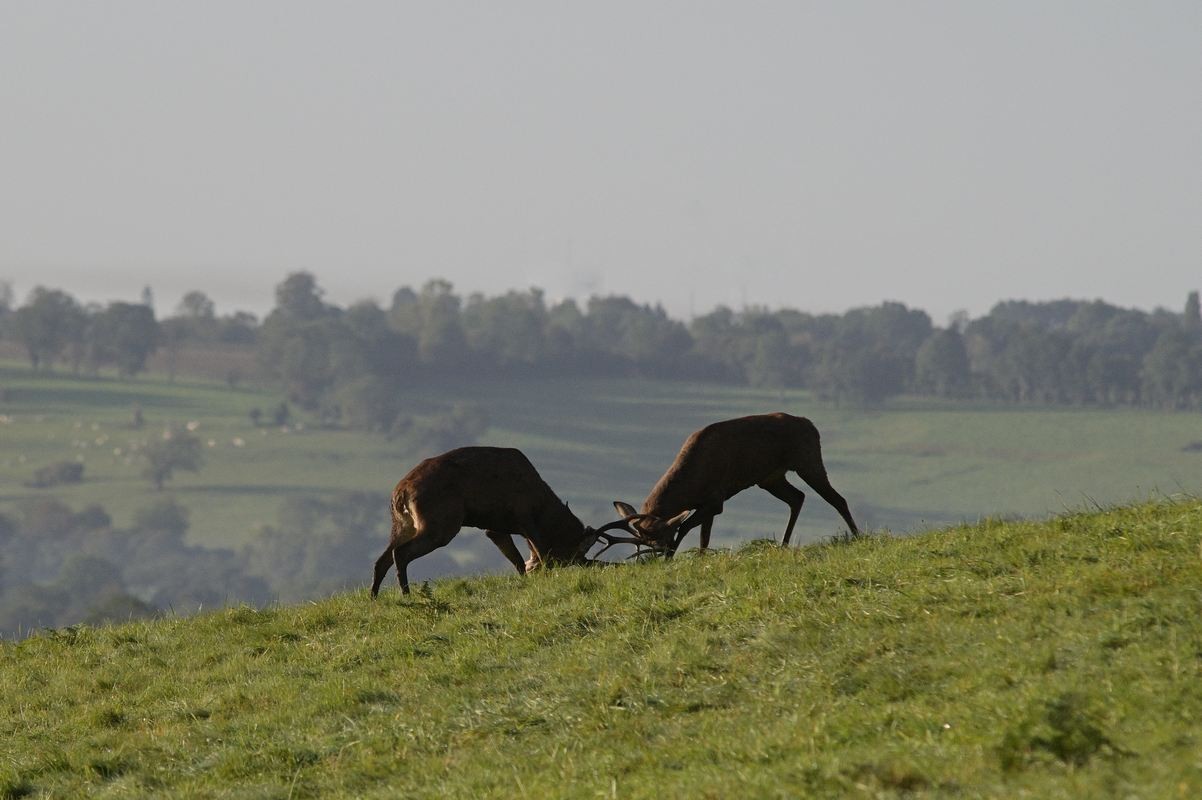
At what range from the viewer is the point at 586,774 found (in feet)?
32.4

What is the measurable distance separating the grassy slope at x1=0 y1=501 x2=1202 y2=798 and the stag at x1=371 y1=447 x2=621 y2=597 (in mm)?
1609

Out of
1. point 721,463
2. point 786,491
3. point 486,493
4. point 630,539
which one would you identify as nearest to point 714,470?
point 721,463

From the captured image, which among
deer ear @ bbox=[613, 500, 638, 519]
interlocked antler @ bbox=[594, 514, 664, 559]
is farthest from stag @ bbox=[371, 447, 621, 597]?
deer ear @ bbox=[613, 500, 638, 519]

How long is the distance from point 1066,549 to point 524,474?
302 inches

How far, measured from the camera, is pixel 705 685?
452 inches

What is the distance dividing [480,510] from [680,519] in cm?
258

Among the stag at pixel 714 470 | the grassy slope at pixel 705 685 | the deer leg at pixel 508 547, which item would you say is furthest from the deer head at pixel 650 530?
the grassy slope at pixel 705 685

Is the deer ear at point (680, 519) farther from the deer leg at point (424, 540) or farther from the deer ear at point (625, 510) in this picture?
the deer leg at point (424, 540)

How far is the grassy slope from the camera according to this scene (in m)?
8.96

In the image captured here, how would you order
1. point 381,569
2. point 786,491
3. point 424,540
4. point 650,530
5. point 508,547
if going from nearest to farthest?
point 381,569
point 424,540
point 650,530
point 508,547
point 786,491

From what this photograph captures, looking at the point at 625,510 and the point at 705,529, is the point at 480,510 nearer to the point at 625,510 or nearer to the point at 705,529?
the point at 625,510

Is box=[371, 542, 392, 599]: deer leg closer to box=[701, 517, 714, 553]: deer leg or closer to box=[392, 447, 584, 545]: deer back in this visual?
box=[392, 447, 584, 545]: deer back

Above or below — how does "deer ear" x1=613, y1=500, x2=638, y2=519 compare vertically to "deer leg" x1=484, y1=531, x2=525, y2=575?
above

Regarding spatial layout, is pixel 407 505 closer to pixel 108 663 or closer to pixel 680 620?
pixel 108 663
